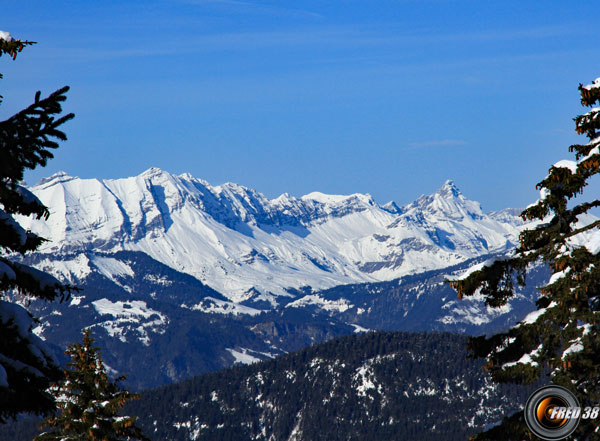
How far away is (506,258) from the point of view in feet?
71.2

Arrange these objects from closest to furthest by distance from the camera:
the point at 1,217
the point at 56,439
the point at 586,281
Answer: the point at 1,217 < the point at 586,281 < the point at 56,439

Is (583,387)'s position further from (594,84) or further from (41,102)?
(41,102)

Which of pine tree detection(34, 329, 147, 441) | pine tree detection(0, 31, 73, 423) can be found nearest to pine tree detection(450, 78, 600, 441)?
pine tree detection(0, 31, 73, 423)

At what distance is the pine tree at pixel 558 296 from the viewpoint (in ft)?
67.8

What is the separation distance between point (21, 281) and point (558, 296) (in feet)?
41.6

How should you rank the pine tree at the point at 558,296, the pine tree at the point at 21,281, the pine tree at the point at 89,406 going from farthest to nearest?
the pine tree at the point at 89,406 → the pine tree at the point at 558,296 → the pine tree at the point at 21,281

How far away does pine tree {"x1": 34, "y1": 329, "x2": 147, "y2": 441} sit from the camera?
3684 cm

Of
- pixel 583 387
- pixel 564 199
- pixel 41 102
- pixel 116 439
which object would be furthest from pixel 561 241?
pixel 116 439

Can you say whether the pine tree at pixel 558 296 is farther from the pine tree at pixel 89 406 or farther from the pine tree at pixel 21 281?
the pine tree at pixel 89 406

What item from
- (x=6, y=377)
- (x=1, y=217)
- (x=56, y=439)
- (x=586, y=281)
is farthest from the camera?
(x=56, y=439)

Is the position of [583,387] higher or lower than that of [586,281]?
lower

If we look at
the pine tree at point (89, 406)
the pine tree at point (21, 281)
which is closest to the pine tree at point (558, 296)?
the pine tree at point (21, 281)

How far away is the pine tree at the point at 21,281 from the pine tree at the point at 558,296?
9620 millimetres

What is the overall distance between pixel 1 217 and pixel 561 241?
13171 millimetres
